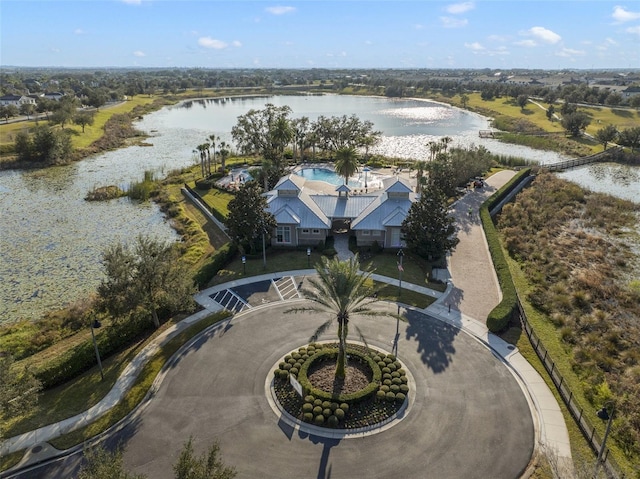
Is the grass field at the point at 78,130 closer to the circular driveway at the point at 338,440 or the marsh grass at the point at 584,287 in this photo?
the circular driveway at the point at 338,440

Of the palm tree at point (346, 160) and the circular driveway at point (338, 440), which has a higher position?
the palm tree at point (346, 160)

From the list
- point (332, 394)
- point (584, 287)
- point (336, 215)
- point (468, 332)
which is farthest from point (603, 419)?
point (336, 215)

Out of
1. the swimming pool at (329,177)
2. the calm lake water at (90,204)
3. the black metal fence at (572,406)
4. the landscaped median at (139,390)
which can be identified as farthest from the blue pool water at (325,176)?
the black metal fence at (572,406)

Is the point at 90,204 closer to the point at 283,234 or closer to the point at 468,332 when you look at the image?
the point at 283,234

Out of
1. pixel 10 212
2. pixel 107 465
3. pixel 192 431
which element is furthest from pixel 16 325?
pixel 10 212

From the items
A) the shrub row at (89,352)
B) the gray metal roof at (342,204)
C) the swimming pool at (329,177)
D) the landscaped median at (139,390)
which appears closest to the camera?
the landscaped median at (139,390)

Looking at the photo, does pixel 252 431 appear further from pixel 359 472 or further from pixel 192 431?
pixel 359 472

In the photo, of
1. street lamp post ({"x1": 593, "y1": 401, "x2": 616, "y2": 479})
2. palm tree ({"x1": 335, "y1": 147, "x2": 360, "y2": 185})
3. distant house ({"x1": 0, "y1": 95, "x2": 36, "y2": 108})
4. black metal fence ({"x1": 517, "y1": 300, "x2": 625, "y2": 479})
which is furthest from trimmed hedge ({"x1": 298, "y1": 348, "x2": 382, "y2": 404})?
distant house ({"x1": 0, "y1": 95, "x2": 36, "y2": 108})
